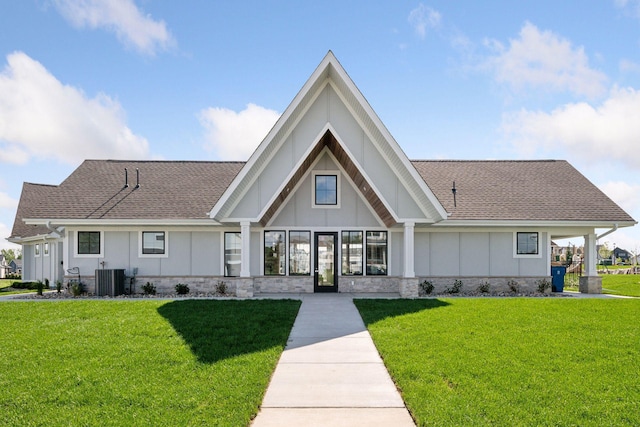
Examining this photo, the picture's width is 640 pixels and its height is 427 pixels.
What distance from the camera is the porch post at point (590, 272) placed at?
17781mm

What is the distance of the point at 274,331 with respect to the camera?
9586mm

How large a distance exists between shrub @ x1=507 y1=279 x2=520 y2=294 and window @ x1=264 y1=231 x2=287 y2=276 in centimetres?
876

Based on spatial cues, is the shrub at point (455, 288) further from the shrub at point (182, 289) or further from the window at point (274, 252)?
the shrub at point (182, 289)

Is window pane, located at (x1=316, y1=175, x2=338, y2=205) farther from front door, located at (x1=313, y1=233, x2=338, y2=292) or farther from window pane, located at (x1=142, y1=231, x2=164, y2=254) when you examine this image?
window pane, located at (x1=142, y1=231, x2=164, y2=254)

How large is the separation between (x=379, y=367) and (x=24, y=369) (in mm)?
5561

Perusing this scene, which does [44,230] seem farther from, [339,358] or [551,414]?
[551,414]

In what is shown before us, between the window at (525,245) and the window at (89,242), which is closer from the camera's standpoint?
the window at (89,242)

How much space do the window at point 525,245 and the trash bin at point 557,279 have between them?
1290 millimetres

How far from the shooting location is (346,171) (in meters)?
16.8

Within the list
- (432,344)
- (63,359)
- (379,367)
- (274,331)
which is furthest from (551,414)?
(63,359)

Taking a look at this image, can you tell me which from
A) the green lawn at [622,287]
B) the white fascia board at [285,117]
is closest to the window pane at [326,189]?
the white fascia board at [285,117]

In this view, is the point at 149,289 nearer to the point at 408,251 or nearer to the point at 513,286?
the point at 408,251

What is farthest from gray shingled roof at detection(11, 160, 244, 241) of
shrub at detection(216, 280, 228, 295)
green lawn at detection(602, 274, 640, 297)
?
green lawn at detection(602, 274, 640, 297)

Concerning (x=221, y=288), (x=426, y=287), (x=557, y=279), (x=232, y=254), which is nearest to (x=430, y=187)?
(x=426, y=287)
